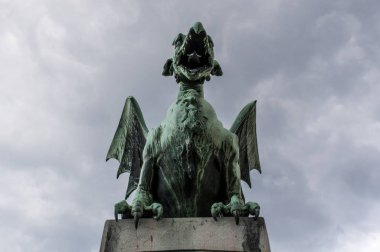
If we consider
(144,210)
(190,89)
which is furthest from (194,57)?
(144,210)

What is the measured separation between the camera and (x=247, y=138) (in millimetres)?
7586

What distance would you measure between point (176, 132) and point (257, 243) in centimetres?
174

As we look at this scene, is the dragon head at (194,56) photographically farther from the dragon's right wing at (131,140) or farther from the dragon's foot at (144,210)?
the dragon's foot at (144,210)

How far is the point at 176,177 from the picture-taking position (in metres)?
6.08

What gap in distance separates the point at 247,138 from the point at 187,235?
274cm

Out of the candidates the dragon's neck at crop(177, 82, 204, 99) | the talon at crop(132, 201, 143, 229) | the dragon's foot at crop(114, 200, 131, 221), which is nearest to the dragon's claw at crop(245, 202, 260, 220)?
the talon at crop(132, 201, 143, 229)

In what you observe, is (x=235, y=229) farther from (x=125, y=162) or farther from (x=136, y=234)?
(x=125, y=162)

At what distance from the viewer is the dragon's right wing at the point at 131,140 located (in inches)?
291

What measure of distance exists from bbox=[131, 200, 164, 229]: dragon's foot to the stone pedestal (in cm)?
7

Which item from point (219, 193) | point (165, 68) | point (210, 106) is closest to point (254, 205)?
point (219, 193)

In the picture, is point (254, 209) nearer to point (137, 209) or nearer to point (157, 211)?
point (157, 211)

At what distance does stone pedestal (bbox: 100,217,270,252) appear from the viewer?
5133mm

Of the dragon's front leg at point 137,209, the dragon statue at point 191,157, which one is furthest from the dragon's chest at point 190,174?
the dragon's front leg at point 137,209

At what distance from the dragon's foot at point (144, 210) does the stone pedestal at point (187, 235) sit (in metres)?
0.07
